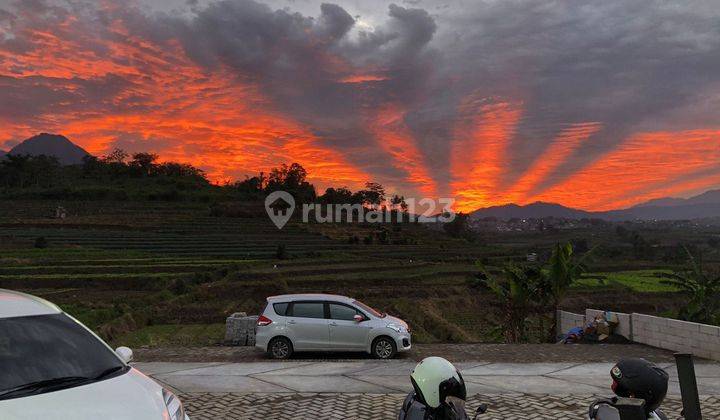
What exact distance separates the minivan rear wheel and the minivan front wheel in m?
2.22

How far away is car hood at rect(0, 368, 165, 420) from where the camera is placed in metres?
3.84

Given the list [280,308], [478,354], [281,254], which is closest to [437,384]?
[478,354]

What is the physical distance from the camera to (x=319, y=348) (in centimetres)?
1506

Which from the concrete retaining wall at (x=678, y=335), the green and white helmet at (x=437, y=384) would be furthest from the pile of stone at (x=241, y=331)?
the green and white helmet at (x=437, y=384)

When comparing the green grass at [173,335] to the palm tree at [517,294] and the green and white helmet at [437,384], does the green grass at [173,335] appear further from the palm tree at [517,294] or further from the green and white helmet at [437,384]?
the green and white helmet at [437,384]

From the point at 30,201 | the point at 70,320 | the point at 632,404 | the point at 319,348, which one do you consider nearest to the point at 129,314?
the point at 319,348

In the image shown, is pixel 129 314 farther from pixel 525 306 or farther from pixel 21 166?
pixel 21 166

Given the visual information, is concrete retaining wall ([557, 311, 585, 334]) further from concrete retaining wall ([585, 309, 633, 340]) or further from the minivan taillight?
the minivan taillight

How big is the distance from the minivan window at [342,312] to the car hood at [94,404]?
35.3 feet

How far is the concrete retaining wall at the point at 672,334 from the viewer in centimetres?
1380

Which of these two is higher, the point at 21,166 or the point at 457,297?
the point at 21,166

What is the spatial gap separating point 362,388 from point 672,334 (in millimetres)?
9084

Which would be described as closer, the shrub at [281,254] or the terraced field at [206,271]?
the terraced field at [206,271]

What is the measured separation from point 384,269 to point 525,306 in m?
46.9
